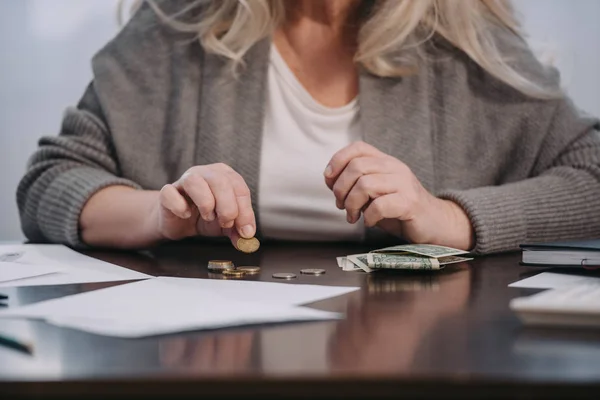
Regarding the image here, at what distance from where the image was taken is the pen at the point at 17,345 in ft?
1.95

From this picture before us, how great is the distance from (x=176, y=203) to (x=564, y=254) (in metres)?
0.48

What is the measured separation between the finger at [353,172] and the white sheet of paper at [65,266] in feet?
0.95

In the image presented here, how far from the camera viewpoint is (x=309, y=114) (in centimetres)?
153

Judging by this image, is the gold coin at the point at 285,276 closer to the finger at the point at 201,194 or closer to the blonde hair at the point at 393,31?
the finger at the point at 201,194

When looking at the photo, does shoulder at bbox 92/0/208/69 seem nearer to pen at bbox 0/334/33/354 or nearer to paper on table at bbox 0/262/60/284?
paper on table at bbox 0/262/60/284

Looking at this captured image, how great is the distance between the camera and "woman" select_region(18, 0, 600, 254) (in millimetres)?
1455

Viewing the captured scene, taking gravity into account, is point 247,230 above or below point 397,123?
below

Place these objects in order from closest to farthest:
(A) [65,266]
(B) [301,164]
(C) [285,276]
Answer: (C) [285,276], (A) [65,266], (B) [301,164]

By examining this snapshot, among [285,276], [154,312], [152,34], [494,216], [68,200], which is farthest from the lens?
[152,34]

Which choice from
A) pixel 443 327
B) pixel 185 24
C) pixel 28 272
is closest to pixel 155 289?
pixel 28 272

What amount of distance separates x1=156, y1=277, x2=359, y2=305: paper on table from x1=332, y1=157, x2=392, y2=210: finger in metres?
0.26

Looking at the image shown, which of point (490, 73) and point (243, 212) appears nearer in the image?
point (243, 212)

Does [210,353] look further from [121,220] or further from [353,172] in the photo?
[121,220]

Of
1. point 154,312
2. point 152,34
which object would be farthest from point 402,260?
point 152,34
